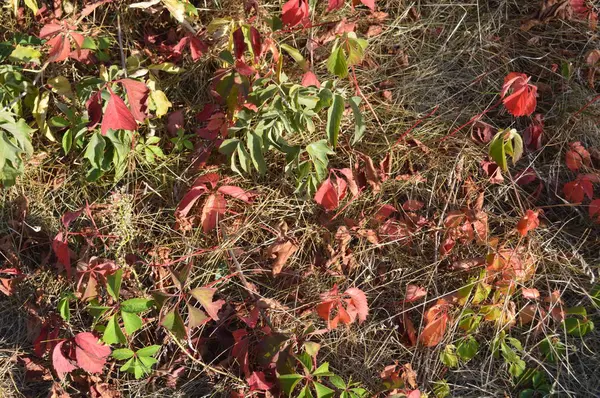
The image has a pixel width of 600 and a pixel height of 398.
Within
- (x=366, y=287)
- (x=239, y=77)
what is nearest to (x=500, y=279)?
(x=366, y=287)

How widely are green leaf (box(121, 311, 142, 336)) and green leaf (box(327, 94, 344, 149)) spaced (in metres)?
0.70

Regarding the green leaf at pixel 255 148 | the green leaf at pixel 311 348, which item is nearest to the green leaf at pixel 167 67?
the green leaf at pixel 255 148

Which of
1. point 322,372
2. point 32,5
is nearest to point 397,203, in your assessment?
point 322,372

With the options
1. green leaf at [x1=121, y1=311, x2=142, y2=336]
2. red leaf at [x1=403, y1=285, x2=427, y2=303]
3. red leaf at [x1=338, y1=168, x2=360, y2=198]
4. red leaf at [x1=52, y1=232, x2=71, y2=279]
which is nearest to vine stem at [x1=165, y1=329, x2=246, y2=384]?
green leaf at [x1=121, y1=311, x2=142, y2=336]

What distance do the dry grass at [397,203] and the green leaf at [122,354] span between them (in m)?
0.15

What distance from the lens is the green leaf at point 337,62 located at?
1831mm

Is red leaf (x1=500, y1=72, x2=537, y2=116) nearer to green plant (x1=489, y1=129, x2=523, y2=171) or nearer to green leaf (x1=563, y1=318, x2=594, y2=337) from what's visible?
green plant (x1=489, y1=129, x2=523, y2=171)

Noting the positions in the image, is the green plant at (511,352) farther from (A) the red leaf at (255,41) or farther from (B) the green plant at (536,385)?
(A) the red leaf at (255,41)

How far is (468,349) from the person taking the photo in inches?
74.4

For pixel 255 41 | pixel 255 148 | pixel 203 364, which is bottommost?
Result: pixel 203 364

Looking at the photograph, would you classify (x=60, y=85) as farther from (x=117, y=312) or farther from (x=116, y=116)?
(x=117, y=312)

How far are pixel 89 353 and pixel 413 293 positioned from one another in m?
0.93

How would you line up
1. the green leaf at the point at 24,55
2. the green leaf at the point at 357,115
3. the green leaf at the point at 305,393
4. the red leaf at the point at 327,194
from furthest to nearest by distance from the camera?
1. the green leaf at the point at 24,55
2. the red leaf at the point at 327,194
3. the green leaf at the point at 357,115
4. the green leaf at the point at 305,393

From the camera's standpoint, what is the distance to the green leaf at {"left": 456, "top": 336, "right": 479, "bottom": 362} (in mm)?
1888
